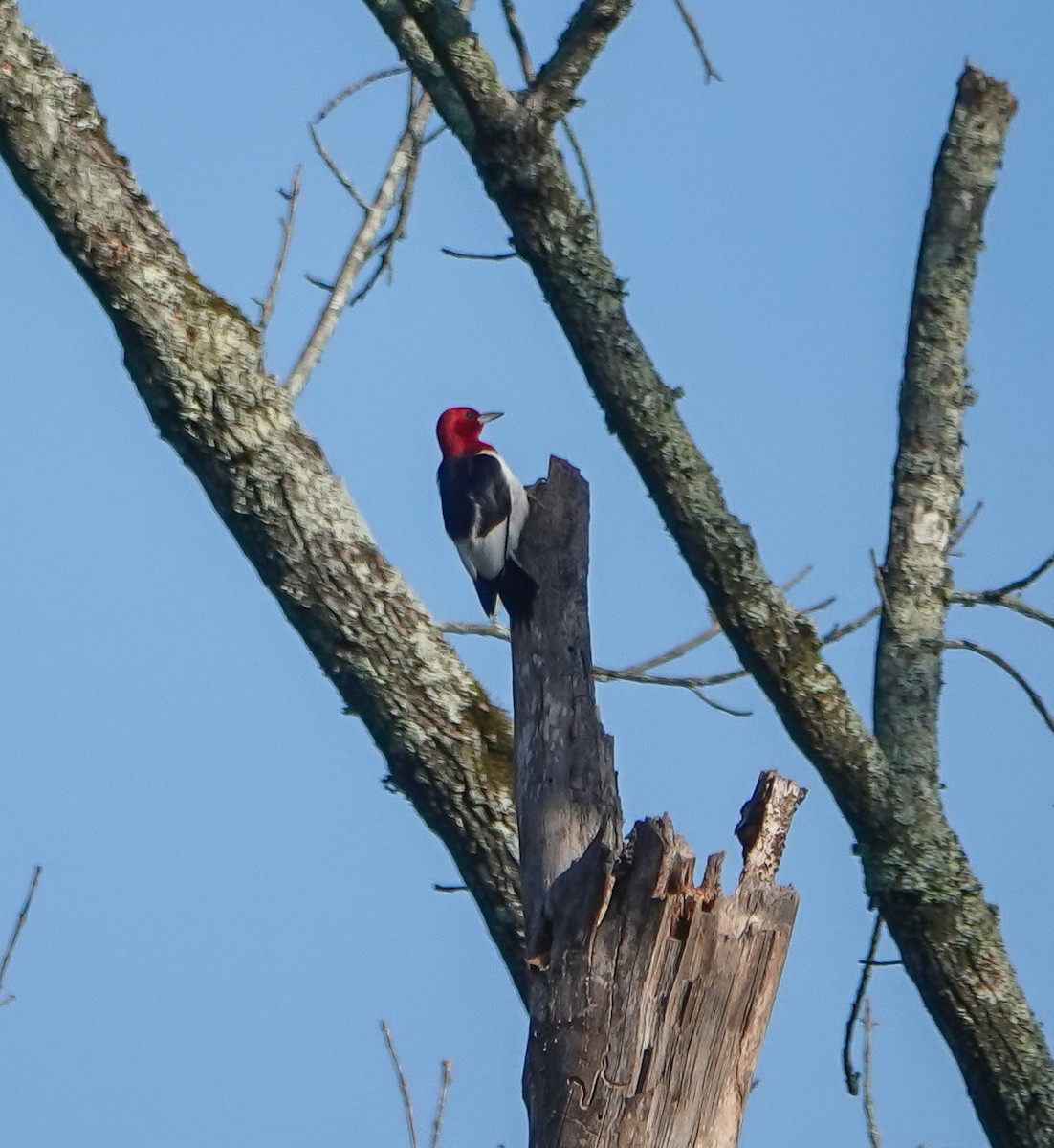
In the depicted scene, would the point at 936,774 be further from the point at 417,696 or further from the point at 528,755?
the point at 417,696

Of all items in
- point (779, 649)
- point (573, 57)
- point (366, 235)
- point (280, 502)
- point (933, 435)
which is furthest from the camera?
point (366, 235)

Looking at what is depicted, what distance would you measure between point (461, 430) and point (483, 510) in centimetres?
118

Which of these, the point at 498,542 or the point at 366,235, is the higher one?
the point at 366,235

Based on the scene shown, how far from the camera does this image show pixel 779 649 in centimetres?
352

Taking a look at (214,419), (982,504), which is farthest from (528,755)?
(982,504)

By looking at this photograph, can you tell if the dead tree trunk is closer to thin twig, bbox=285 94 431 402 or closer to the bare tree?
the bare tree

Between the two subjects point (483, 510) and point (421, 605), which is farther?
point (483, 510)

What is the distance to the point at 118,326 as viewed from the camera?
10.5 ft

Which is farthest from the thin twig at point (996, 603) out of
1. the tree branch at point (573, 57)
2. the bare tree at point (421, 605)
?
the tree branch at point (573, 57)

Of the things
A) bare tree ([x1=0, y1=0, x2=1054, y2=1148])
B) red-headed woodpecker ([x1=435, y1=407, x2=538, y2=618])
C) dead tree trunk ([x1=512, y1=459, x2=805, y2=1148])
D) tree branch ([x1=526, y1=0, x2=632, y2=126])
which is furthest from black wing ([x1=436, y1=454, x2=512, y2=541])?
dead tree trunk ([x1=512, y1=459, x2=805, y2=1148])

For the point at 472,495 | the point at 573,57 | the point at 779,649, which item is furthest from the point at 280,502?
the point at 472,495

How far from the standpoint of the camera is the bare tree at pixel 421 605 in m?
3.16

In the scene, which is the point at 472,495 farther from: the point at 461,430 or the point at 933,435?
the point at 933,435

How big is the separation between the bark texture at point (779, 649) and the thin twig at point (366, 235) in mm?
1153
